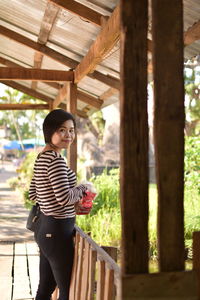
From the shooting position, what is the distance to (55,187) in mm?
3082

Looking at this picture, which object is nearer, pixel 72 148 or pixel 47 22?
pixel 47 22

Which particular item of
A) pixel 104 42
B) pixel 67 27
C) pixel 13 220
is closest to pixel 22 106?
pixel 13 220

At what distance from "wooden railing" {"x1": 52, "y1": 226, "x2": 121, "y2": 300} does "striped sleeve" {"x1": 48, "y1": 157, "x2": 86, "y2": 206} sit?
0.29 metres

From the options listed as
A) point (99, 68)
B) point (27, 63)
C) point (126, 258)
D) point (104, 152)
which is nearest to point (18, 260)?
point (99, 68)

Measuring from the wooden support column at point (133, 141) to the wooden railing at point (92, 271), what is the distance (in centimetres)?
52

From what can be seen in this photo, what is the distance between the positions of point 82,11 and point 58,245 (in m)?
2.11

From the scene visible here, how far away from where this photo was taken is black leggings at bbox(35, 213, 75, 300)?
3.20 m

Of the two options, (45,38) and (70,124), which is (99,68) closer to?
(45,38)

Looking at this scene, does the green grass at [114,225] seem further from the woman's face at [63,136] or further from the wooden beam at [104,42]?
the woman's face at [63,136]

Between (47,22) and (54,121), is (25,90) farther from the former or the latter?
(54,121)

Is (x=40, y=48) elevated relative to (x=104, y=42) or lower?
elevated

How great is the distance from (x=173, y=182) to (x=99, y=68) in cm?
449

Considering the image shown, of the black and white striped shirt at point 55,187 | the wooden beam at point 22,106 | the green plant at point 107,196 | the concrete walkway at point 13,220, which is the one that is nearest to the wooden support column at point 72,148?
the concrete walkway at point 13,220

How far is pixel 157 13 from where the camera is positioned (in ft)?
6.83
